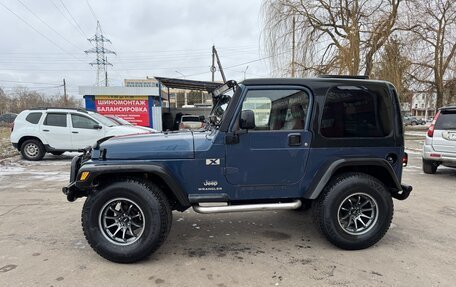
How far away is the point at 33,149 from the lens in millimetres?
11078

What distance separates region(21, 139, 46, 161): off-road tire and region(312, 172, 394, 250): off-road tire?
10255 millimetres

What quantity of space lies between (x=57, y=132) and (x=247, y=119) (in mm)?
9614

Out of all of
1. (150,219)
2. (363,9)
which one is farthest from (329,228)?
(363,9)

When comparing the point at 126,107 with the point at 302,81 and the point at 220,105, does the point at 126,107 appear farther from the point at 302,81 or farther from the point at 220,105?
the point at 302,81

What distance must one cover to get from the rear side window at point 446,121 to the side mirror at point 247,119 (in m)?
6.40

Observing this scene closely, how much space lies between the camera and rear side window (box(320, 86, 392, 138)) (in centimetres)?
381

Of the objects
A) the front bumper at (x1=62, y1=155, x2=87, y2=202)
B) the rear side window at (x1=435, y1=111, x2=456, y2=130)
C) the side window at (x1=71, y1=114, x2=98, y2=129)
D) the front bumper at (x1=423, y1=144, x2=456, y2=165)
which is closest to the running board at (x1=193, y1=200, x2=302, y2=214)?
the front bumper at (x1=62, y1=155, x2=87, y2=202)

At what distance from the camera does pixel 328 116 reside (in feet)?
12.4

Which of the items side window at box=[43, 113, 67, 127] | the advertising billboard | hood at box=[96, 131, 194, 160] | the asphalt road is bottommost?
the asphalt road

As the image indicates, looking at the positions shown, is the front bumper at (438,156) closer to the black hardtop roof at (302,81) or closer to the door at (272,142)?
the black hardtop roof at (302,81)

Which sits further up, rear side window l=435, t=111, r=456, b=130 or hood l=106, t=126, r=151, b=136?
rear side window l=435, t=111, r=456, b=130

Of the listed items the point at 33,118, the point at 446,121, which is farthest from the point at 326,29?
the point at 33,118

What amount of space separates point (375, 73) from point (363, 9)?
11.2 ft

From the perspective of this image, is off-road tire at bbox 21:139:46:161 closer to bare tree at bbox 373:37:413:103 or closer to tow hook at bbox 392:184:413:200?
tow hook at bbox 392:184:413:200
